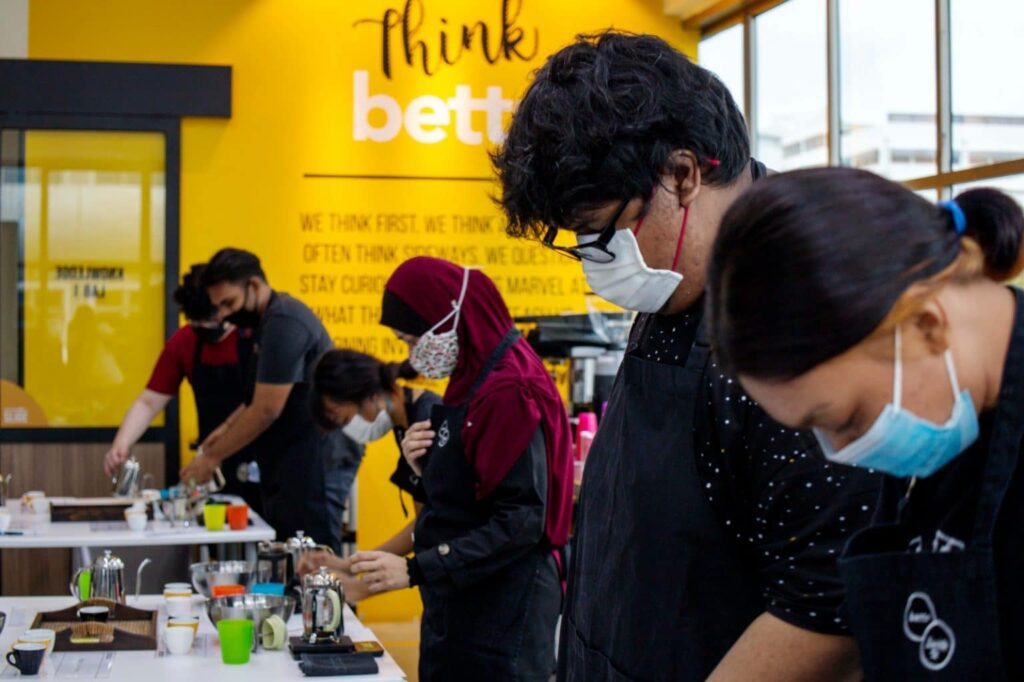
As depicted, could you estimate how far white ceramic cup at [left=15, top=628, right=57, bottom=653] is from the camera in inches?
109

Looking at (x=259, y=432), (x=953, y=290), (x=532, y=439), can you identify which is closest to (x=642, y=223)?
(x=953, y=290)

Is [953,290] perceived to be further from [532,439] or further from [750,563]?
[532,439]

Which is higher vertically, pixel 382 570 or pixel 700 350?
pixel 700 350

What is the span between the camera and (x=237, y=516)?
4.90 metres

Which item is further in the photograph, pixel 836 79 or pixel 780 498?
pixel 836 79

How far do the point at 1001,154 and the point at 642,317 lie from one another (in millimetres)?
3908

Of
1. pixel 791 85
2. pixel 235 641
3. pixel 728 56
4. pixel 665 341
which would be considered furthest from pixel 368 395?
pixel 728 56

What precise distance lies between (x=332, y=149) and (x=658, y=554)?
5.88m

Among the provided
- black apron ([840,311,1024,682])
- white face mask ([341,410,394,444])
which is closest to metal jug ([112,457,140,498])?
white face mask ([341,410,394,444])

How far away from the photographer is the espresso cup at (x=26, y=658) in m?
2.68

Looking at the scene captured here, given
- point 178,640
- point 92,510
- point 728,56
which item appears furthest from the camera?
point 728,56

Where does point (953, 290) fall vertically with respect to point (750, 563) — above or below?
above

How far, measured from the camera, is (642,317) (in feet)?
5.93

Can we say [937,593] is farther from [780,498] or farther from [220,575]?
[220,575]
